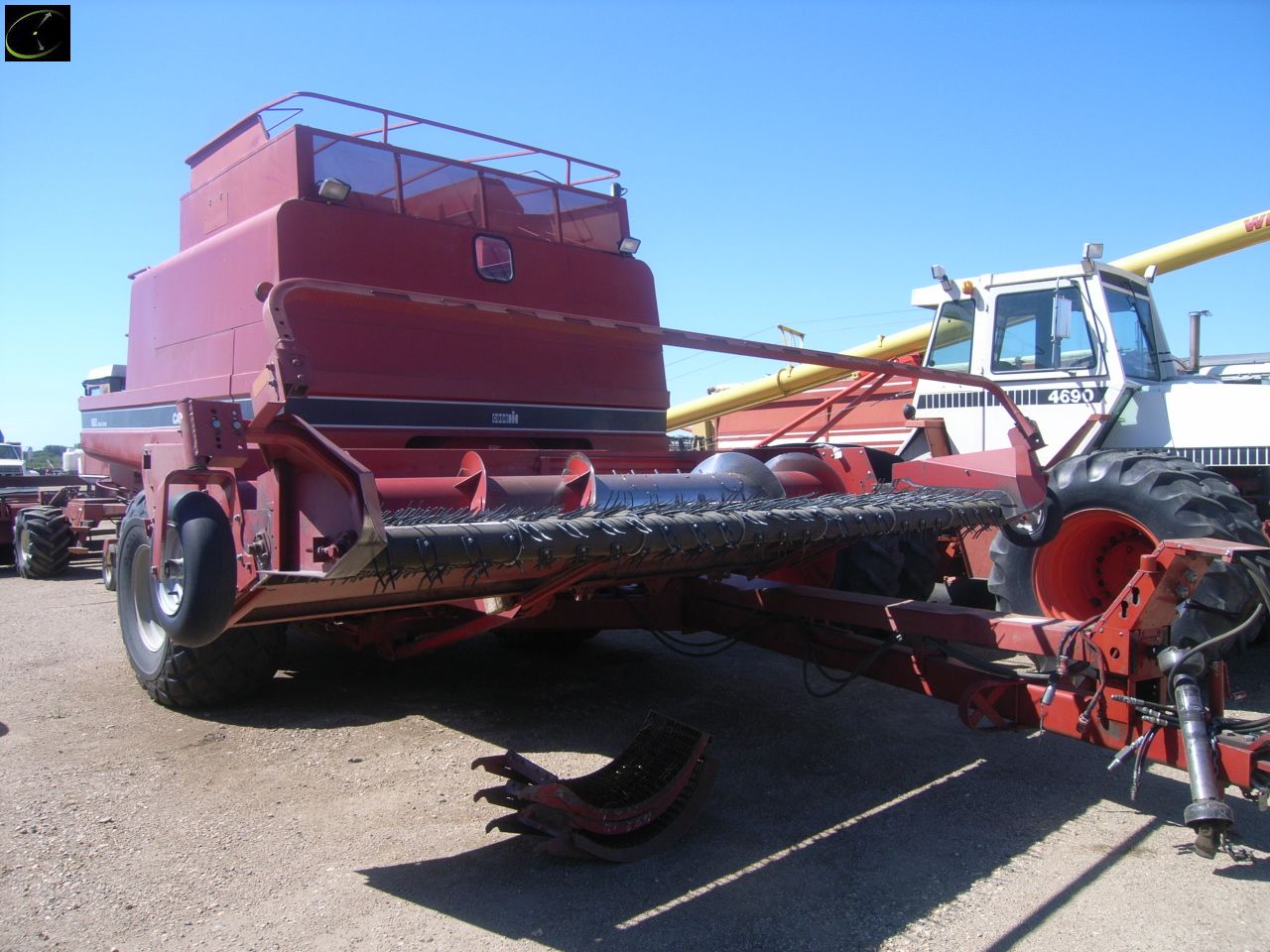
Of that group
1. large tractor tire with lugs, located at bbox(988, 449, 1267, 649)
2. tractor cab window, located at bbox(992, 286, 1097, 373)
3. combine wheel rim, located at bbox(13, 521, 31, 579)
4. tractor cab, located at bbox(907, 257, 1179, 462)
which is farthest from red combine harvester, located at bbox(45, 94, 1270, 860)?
combine wheel rim, located at bbox(13, 521, 31, 579)

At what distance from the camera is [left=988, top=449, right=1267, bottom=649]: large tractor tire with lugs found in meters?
4.79

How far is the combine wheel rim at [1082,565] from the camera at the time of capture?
5500 mm

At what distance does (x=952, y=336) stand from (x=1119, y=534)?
259cm

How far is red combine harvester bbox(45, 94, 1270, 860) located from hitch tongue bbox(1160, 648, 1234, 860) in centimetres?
1

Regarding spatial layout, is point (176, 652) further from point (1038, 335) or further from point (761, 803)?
point (1038, 335)

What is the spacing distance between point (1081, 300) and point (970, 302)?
2.89 ft

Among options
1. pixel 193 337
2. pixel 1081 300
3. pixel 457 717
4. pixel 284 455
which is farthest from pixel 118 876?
pixel 1081 300

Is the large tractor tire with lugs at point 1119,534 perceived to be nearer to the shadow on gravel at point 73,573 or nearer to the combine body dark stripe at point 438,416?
the combine body dark stripe at point 438,416

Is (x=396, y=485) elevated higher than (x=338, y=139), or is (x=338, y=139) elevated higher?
(x=338, y=139)

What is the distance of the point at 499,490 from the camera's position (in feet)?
10.8

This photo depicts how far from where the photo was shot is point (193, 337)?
5367 millimetres

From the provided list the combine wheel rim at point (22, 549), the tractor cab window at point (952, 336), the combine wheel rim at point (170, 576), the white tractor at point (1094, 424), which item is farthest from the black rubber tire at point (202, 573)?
the combine wheel rim at point (22, 549)

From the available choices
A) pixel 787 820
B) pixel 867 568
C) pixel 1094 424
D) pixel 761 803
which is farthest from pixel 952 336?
pixel 787 820

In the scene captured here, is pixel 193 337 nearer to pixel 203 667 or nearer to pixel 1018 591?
pixel 203 667
